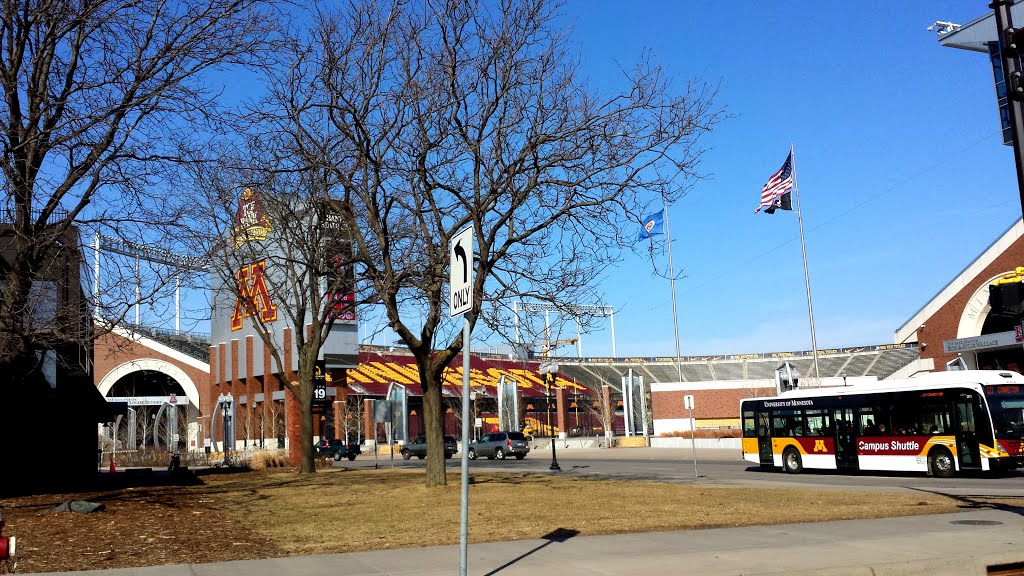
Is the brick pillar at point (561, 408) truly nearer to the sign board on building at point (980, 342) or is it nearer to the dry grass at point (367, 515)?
the sign board on building at point (980, 342)

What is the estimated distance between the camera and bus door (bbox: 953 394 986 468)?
81.2ft

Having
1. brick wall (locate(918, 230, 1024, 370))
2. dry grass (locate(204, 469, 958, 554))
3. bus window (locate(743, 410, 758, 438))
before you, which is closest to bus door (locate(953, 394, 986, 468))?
dry grass (locate(204, 469, 958, 554))

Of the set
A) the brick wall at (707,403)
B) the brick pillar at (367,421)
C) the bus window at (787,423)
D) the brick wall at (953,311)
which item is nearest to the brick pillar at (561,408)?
the brick pillar at (367,421)

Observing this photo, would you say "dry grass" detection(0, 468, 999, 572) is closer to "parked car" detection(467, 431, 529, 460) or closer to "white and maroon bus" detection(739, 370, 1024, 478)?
"white and maroon bus" detection(739, 370, 1024, 478)

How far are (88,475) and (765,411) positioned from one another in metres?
22.7

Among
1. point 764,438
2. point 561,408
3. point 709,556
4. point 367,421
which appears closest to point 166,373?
point 367,421

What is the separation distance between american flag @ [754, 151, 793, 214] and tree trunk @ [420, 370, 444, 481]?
88.3 ft

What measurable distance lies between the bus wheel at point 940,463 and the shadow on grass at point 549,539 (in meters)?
16.7

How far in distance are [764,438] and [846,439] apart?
3.49m

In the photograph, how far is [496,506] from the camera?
1697 cm

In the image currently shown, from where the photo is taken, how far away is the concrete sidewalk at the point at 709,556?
1009 cm

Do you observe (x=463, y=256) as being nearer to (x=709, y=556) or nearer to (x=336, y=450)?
(x=709, y=556)

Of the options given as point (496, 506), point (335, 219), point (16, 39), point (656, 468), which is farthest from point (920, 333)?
point (16, 39)

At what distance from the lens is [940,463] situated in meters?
25.8
